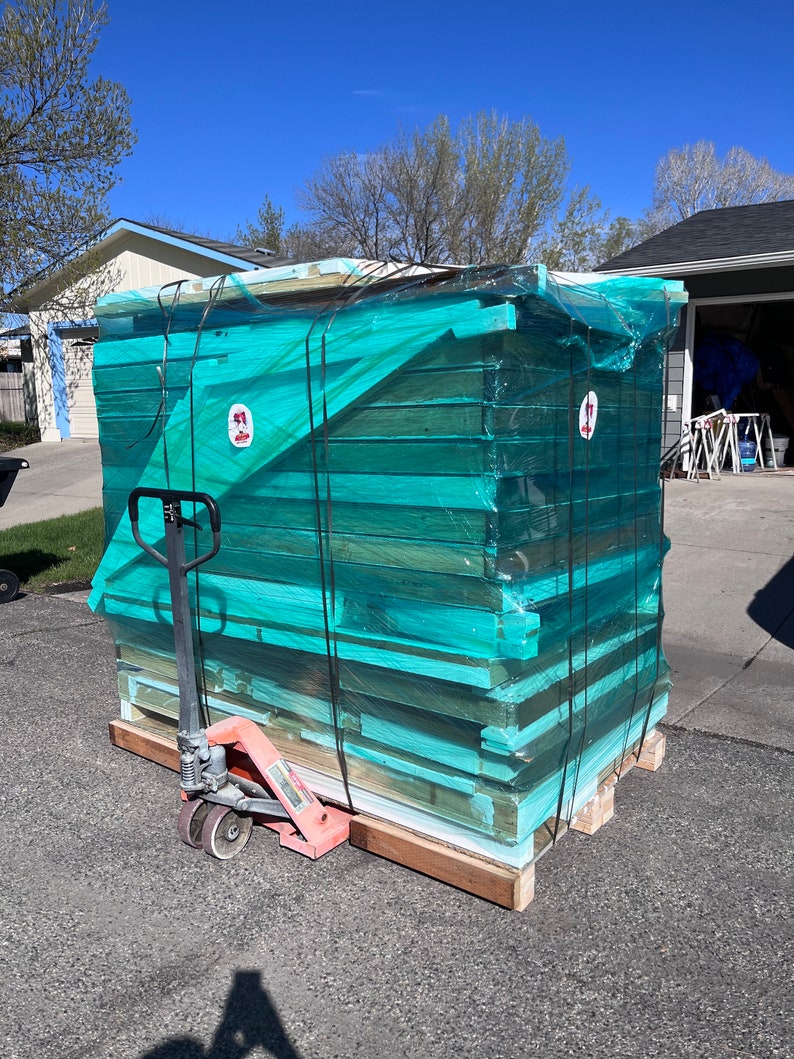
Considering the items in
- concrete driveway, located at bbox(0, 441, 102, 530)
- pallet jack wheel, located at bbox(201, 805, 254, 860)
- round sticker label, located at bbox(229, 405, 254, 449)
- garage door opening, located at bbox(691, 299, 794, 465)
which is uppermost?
garage door opening, located at bbox(691, 299, 794, 465)

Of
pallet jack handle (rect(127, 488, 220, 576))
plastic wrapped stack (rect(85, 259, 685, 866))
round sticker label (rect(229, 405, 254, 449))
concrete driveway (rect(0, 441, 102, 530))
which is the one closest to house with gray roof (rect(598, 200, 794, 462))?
plastic wrapped stack (rect(85, 259, 685, 866))

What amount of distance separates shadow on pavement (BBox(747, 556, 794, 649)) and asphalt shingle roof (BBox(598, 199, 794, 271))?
4788mm

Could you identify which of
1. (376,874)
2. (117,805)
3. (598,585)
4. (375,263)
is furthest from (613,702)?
(117,805)

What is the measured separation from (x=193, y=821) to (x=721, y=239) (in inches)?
409

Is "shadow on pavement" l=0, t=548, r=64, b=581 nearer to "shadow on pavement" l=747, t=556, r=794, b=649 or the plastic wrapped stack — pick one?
the plastic wrapped stack

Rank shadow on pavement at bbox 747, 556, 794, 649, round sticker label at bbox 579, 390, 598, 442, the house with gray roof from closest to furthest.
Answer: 1. round sticker label at bbox 579, 390, 598, 442
2. shadow on pavement at bbox 747, 556, 794, 649
3. the house with gray roof

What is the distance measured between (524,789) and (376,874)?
0.70 m

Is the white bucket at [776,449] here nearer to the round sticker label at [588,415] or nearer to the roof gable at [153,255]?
the roof gable at [153,255]

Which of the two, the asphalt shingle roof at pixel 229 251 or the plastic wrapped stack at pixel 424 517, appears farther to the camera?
the asphalt shingle roof at pixel 229 251

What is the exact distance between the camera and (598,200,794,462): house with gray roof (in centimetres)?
995

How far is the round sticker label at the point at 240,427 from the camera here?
3.06 metres

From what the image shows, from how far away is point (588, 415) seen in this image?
2908 mm

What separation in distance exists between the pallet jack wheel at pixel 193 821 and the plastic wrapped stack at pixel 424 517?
0.40 meters

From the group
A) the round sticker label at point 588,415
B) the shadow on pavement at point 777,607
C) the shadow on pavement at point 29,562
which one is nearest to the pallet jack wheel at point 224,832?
the round sticker label at point 588,415
